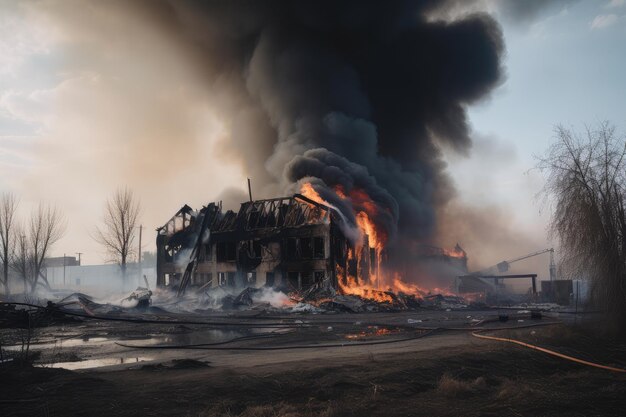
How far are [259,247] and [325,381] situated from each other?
3091cm

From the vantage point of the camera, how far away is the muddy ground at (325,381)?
687cm

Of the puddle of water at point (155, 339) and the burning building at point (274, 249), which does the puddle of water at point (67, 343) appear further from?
the burning building at point (274, 249)

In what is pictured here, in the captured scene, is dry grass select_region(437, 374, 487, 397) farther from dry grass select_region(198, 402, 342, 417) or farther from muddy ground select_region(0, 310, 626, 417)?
dry grass select_region(198, 402, 342, 417)

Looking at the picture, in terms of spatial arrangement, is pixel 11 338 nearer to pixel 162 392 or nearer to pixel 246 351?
pixel 246 351

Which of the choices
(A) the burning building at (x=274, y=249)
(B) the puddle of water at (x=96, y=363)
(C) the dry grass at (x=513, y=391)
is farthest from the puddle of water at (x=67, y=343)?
(A) the burning building at (x=274, y=249)

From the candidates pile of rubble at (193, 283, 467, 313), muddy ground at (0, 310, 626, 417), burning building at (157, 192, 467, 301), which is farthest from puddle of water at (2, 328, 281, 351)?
burning building at (157, 192, 467, 301)

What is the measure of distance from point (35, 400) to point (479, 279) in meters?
42.9

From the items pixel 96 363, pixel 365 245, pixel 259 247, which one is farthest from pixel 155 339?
pixel 365 245

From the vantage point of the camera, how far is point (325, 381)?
7.94 meters

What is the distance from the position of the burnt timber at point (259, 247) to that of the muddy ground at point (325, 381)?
69.1ft

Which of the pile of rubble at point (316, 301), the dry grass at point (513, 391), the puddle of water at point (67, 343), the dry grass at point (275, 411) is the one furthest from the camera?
the pile of rubble at point (316, 301)

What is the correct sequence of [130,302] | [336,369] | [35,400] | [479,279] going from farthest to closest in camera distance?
[479,279] → [130,302] → [336,369] → [35,400]

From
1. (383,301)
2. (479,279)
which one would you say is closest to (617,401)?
(383,301)

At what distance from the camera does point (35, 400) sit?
6.89 metres
